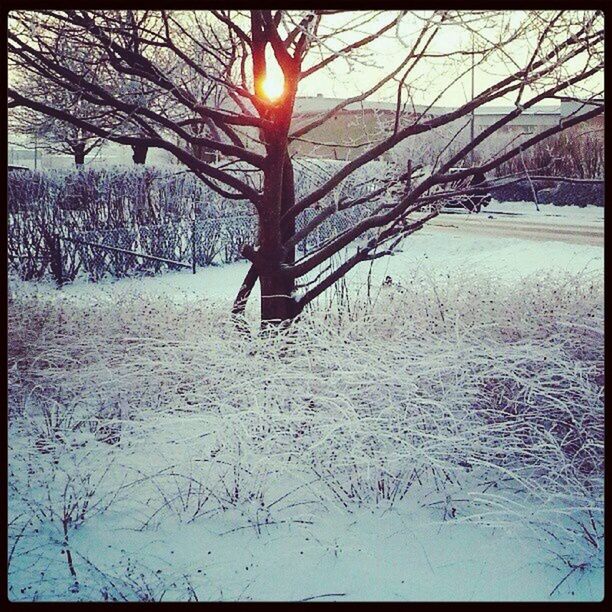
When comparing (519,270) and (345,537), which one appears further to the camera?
(519,270)

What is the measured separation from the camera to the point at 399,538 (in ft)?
8.73

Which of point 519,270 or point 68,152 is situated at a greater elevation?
point 68,152

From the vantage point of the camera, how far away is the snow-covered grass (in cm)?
252

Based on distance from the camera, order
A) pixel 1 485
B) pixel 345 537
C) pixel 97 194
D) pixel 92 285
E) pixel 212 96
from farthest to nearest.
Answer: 1. pixel 97 194
2. pixel 92 285
3. pixel 212 96
4. pixel 1 485
5. pixel 345 537

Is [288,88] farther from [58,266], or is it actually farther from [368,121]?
[58,266]

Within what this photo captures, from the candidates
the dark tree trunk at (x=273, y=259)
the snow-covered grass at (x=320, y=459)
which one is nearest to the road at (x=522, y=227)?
the snow-covered grass at (x=320, y=459)

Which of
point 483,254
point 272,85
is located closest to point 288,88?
point 272,85

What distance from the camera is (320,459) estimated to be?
9.56 feet

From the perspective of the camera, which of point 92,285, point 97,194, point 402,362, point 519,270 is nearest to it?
point 402,362

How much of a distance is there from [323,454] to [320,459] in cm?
4

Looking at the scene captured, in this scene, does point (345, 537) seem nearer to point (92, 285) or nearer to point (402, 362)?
point (402, 362)

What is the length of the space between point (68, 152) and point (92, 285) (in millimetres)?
1077
